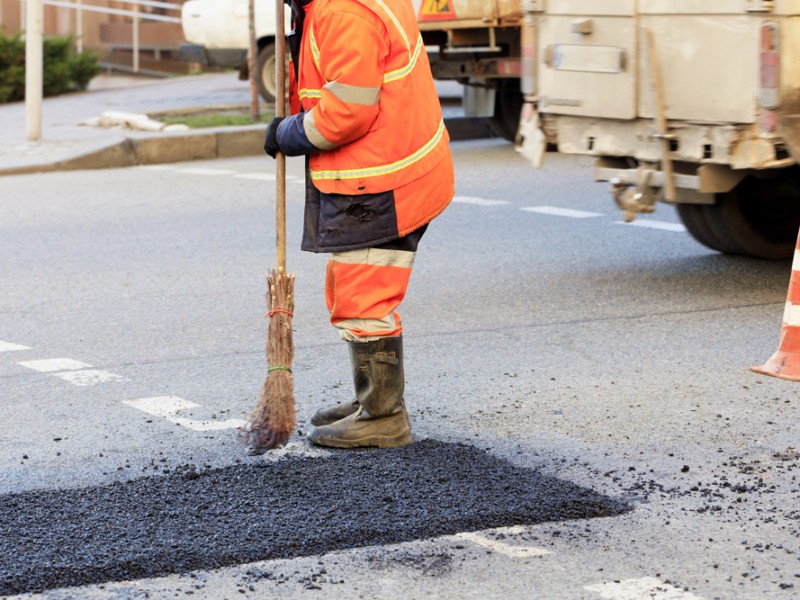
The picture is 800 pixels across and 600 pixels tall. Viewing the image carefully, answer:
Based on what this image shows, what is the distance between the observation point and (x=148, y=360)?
20.7 feet

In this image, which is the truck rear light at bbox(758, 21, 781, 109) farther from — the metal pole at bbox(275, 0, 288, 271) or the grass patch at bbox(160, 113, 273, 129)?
the grass patch at bbox(160, 113, 273, 129)

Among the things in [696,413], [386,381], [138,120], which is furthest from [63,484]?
[138,120]

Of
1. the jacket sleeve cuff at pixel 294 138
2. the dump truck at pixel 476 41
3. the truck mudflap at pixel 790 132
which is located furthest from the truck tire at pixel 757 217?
the dump truck at pixel 476 41

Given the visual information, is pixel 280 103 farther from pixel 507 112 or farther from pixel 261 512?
pixel 507 112

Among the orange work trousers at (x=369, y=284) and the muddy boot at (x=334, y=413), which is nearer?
the orange work trousers at (x=369, y=284)

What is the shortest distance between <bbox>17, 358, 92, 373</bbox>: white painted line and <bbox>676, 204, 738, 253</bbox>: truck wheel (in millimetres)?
3904

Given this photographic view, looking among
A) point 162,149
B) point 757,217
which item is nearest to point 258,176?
point 162,149

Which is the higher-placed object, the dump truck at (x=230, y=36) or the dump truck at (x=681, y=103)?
the dump truck at (x=230, y=36)

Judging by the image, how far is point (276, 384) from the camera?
4.92 metres

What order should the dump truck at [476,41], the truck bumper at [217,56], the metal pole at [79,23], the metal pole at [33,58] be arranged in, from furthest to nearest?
the metal pole at [79,23] → the truck bumper at [217,56] → the metal pole at [33,58] → the dump truck at [476,41]

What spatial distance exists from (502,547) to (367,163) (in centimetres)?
141

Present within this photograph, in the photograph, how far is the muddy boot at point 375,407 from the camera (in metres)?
4.93

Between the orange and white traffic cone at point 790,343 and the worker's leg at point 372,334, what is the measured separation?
1.84 m

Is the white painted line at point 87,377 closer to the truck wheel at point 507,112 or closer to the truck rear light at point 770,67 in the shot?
the truck rear light at point 770,67
